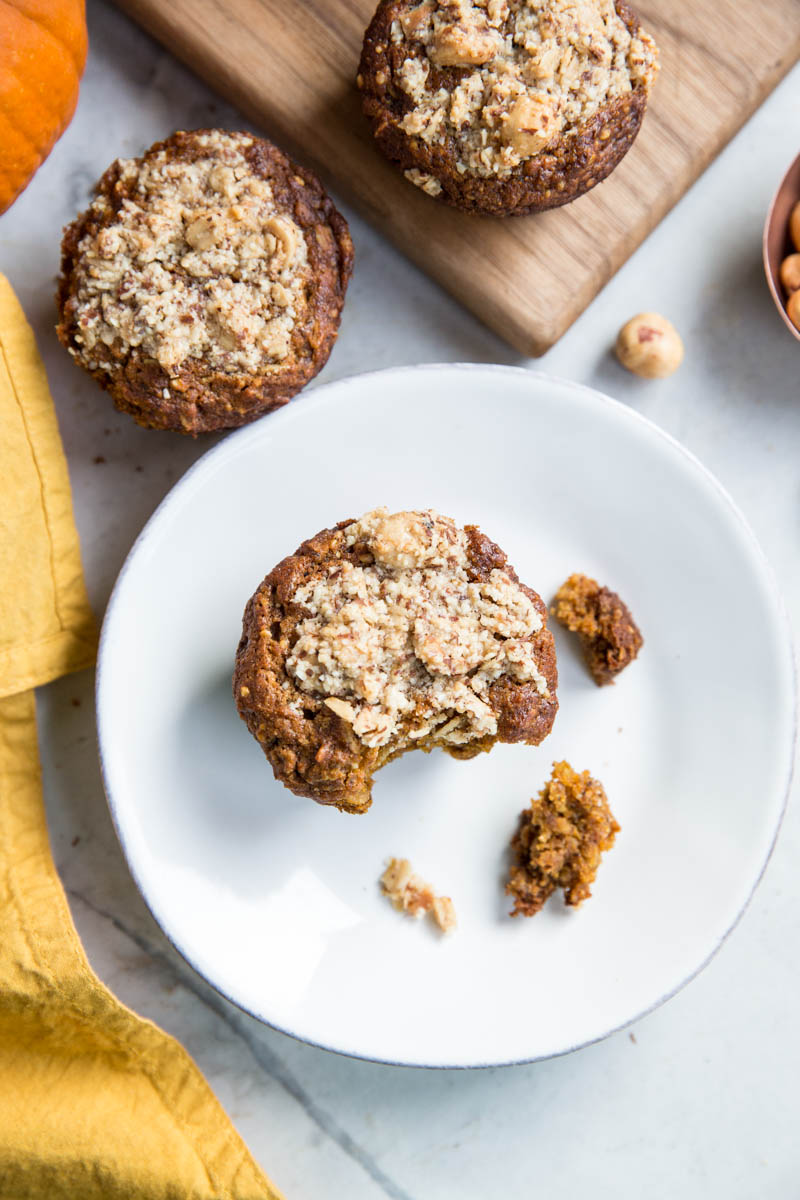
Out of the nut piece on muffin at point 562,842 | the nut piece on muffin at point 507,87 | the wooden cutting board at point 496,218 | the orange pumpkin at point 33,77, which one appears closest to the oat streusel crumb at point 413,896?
the nut piece on muffin at point 562,842

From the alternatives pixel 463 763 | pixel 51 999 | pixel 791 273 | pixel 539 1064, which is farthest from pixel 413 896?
pixel 791 273

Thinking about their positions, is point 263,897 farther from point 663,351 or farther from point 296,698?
point 663,351

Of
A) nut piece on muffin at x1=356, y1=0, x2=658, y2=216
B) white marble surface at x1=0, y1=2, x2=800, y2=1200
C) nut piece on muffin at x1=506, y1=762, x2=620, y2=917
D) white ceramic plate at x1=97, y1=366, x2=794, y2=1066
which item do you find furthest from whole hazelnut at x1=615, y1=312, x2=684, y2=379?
nut piece on muffin at x1=506, y1=762, x2=620, y2=917

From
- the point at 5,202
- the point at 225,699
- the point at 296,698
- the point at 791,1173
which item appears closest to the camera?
the point at 296,698

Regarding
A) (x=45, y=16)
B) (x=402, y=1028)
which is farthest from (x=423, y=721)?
(x=45, y=16)

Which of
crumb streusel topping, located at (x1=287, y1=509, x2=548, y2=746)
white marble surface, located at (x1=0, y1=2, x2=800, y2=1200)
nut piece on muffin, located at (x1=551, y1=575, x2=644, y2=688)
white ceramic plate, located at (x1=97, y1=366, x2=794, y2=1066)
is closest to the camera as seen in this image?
crumb streusel topping, located at (x1=287, y1=509, x2=548, y2=746)

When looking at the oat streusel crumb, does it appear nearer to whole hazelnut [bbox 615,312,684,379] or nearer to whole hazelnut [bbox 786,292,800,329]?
whole hazelnut [bbox 615,312,684,379]
